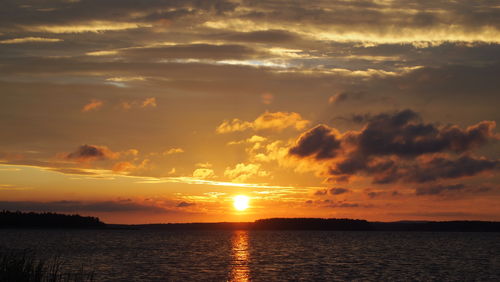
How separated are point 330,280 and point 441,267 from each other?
30.6m

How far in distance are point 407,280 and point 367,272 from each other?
7552mm

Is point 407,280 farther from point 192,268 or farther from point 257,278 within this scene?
point 192,268

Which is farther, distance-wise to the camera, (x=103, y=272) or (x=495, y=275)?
(x=495, y=275)

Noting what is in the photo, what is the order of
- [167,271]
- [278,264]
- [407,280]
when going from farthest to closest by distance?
[278,264]
[167,271]
[407,280]

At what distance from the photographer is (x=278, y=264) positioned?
285ft

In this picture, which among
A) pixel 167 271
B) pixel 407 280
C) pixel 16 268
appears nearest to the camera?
pixel 16 268

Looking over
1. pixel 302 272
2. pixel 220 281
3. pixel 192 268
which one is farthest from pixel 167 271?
pixel 302 272

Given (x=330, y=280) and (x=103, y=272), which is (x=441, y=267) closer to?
(x=330, y=280)

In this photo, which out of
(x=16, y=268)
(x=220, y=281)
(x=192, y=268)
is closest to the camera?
(x=16, y=268)

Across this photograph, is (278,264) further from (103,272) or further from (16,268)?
(16,268)

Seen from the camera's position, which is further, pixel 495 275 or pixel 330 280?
pixel 495 275

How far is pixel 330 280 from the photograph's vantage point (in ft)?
214

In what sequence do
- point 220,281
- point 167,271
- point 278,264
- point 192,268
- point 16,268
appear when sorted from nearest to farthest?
point 16,268, point 220,281, point 167,271, point 192,268, point 278,264

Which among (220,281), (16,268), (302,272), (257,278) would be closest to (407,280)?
(302,272)
